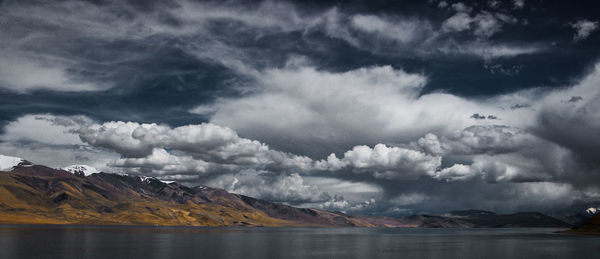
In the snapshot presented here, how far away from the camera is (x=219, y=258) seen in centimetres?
12825

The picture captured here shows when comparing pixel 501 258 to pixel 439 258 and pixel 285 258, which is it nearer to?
pixel 439 258

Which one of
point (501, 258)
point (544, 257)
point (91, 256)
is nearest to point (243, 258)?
point (91, 256)

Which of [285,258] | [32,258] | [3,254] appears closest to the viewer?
[32,258]

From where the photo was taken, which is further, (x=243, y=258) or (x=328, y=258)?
(x=328, y=258)

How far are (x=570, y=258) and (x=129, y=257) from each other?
13348cm

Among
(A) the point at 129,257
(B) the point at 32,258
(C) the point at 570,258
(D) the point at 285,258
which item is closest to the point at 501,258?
(C) the point at 570,258

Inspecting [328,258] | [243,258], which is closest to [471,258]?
[328,258]

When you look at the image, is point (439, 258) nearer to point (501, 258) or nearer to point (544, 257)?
point (501, 258)

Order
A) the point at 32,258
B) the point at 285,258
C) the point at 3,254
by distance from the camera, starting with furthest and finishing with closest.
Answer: the point at 285,258 < the point at 3,254 < the point at 32,258

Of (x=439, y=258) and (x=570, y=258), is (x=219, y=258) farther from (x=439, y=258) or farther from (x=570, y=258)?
(x=570, y=258)

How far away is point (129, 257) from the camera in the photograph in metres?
125

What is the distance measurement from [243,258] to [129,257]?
1304 inches

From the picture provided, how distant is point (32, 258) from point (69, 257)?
9.08 metres

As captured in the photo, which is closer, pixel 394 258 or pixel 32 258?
pixel 32 258
